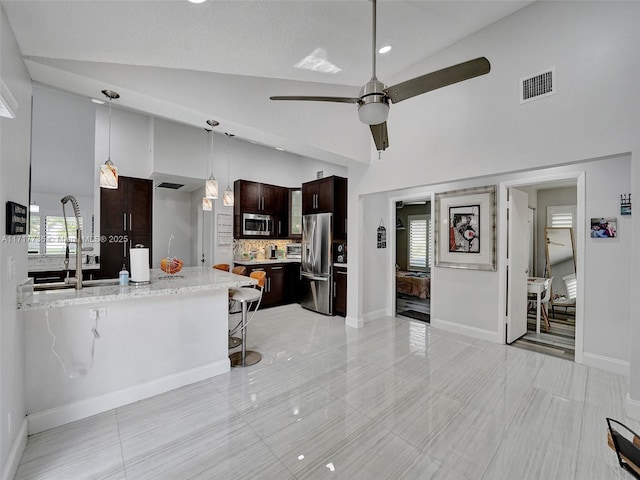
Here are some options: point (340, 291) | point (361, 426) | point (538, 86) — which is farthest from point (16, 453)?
point (538, 86)

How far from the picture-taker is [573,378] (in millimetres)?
2910

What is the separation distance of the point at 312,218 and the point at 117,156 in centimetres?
363

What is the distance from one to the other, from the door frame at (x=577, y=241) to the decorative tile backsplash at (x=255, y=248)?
13.8ft

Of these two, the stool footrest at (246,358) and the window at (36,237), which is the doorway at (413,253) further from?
the window at (36,237)

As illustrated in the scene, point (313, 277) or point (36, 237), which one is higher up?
point (36, 237)

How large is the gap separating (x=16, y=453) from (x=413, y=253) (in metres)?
8.27

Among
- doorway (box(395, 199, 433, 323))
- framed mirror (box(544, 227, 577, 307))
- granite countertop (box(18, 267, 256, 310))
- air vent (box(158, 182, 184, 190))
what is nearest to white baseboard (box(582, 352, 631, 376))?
framed mirror (box(544, 227, 577, 307))

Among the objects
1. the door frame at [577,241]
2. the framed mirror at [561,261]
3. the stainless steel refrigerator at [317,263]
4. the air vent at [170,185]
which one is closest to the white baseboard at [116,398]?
the stainless steel refrigerator at [317,263]

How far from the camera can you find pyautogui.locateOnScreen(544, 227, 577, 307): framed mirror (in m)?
5.15

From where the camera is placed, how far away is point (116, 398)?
7.77ft

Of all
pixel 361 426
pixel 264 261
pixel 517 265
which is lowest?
pixel 361 426

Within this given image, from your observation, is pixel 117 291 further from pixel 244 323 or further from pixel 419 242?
pixel 419 242

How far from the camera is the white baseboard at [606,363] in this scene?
296cm

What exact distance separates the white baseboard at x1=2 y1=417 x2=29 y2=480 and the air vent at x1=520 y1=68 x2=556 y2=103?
4790mm
